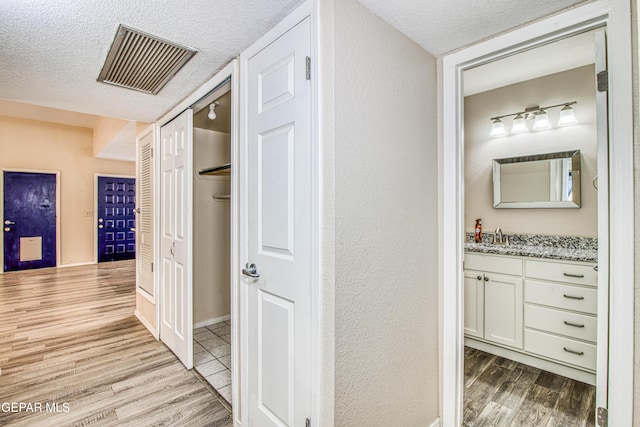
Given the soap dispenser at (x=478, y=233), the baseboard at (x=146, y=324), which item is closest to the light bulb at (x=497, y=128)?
the soap dispenser at (x=478, y=233)

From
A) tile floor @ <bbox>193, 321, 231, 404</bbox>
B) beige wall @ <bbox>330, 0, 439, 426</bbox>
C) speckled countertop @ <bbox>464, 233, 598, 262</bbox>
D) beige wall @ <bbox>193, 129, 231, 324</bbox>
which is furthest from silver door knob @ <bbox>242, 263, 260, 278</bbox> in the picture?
beige wall @ <bbox>193, 129, 231, 324</bbox>

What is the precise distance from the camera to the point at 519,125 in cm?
276

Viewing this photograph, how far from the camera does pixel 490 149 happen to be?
9.78 ft

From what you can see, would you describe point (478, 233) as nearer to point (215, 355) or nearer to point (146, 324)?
point (215, 355)

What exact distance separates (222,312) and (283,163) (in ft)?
9.40

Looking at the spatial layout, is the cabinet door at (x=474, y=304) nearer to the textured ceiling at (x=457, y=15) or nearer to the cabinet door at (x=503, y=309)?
the cabinet door at (x=503, y=309)

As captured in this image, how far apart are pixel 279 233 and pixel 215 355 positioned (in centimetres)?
193

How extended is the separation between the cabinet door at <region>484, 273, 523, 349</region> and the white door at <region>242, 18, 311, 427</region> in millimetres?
A: 1970

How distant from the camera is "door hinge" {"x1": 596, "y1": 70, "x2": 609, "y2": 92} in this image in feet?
4.00

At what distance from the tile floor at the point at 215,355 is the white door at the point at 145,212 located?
2.39 feet

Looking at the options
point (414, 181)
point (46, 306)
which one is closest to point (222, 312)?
point (46, 306)

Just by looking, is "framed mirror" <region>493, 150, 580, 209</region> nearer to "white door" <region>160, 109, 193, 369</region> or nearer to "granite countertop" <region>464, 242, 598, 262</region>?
"granite countertop" <region>464, 242, 598, 262</region>

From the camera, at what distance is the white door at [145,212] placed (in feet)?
10.2

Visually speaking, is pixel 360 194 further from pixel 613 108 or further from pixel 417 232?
pixel 613 108
